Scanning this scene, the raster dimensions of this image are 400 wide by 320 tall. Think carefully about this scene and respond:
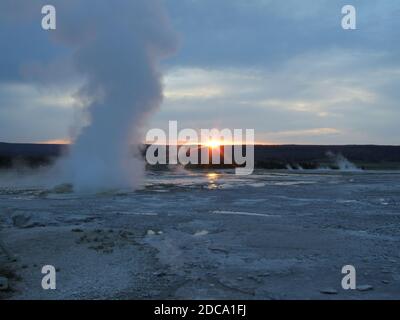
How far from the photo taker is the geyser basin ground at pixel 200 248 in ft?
19.4

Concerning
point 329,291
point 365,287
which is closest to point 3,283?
point 329,291

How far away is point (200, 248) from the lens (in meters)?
8.15

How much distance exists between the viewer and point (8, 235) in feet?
30.9

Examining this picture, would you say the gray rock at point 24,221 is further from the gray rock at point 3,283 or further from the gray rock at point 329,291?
the gray rock at point 329,291

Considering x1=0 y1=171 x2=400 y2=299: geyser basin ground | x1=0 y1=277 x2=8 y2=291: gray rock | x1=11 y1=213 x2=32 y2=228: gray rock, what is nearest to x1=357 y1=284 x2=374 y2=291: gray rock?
x1=0 y1=171 x2=400 y2=299: geyser basin ground

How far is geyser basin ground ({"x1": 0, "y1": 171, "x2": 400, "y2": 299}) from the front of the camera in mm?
5898

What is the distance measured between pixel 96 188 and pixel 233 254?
41.6ft

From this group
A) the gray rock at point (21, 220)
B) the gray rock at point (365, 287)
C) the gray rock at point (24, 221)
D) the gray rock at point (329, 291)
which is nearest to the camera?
the gray rock at point (329, 291)

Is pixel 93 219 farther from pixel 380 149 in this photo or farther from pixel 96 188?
pixel 380 149

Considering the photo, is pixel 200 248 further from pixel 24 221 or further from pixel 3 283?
pixel 24 221

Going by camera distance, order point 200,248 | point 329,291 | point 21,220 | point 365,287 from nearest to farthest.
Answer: point 329,291 < point 365,287 < point 200,248 < point 21,220

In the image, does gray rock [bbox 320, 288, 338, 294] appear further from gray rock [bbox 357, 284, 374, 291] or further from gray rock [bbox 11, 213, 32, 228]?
gray rock [bbox 11, 213, 32, 228]

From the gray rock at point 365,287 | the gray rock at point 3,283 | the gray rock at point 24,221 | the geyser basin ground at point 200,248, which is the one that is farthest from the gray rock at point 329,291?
the gray rock at point 24,221

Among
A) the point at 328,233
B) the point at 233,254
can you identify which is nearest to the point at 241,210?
the point at 328,233
